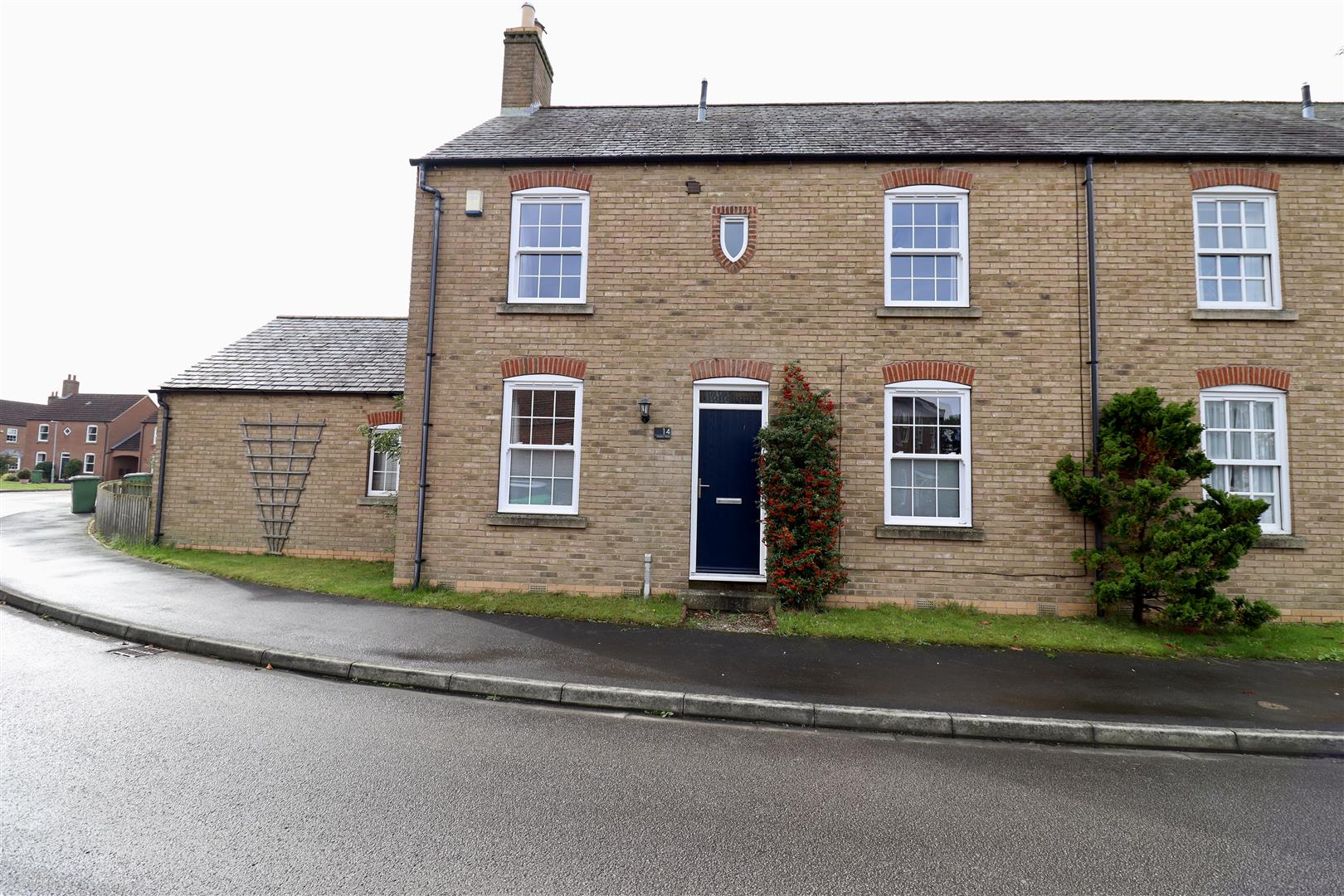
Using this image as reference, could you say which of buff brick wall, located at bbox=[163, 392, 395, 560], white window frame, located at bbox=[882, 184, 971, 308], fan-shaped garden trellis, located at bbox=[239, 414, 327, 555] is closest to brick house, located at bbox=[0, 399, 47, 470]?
buff brick wall, located at bbox=[163, 392, 395, 560]

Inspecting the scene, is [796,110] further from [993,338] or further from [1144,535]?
[1144,535]

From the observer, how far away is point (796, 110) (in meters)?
11.8

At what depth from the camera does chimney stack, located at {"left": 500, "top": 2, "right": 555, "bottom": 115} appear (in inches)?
473

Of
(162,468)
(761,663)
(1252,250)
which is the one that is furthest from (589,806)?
(162,468)

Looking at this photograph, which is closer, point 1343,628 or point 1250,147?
point 1343,628

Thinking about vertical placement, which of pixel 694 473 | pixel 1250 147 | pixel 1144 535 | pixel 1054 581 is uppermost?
pixel 1250 147

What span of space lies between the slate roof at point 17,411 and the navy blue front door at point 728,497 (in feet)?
269

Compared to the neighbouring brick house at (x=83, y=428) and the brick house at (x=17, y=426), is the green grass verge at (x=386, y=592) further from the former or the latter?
the brick house at (x=17, y=426)

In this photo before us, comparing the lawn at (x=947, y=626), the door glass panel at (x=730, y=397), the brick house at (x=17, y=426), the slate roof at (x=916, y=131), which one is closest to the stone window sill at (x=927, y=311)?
the door glass panel at (x=730, y=397)

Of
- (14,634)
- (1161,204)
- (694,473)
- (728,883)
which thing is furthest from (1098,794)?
(14,634)

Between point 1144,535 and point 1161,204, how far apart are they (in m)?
4.75

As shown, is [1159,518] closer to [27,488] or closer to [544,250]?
[544,250]

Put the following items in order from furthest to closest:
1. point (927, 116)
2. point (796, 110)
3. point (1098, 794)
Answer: point (796, 110) → point (927, 116) → point (1098, 794)

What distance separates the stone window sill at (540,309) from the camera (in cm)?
943
